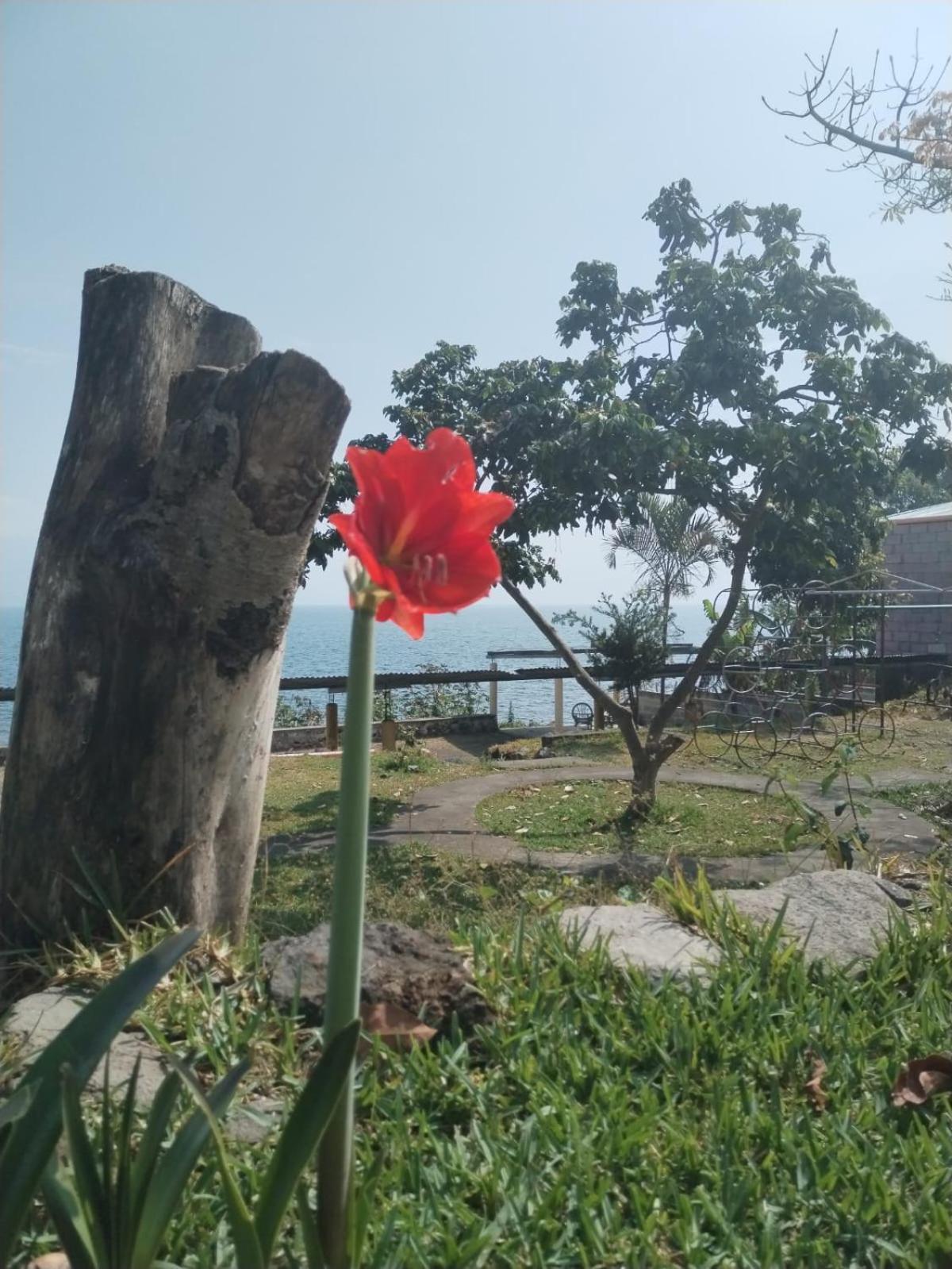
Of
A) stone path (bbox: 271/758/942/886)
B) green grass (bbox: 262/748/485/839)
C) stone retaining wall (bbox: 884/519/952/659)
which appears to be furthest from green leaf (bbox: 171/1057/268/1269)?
stone retaining wall (bbox: 884/519/952/659)

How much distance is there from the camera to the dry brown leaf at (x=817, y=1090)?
2.26 metres

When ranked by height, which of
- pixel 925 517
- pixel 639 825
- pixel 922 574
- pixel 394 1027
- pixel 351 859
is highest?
pixel 925 517

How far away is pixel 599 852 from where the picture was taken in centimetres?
708

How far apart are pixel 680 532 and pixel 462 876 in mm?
14193

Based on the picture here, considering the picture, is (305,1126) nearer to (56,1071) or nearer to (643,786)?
(56,1071)

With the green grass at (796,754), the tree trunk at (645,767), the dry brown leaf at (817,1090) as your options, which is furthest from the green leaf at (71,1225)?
the green grass at (796,754)

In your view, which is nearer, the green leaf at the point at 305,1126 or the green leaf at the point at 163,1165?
the green leaf at the point at 305,1126

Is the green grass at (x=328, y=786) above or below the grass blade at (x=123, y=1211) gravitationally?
below

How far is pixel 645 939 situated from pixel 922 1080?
3.08 ft

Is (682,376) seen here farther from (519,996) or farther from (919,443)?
(519,996)

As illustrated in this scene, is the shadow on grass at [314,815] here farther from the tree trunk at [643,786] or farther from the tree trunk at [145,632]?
the tree trunk at [145,632]

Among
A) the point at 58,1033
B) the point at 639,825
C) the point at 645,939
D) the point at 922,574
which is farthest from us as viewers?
the point at 922,574

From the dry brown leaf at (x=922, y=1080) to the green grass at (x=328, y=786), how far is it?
16.7ft

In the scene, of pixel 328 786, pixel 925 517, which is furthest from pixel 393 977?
pixel 925 517
